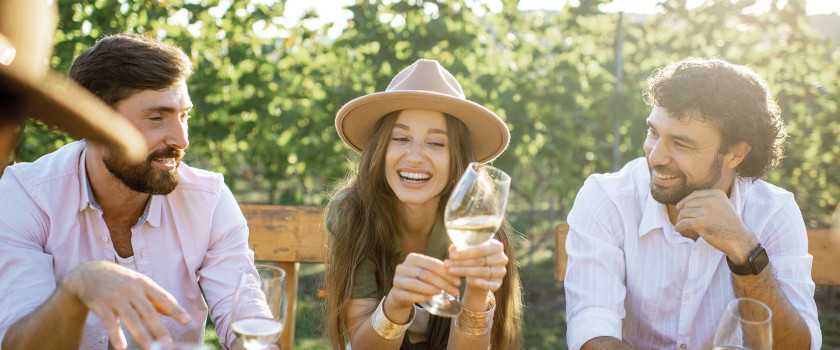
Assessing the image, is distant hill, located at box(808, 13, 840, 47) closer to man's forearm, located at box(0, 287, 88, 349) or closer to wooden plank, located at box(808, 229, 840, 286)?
wooden plank, located at box(808, 229, 840, 286)

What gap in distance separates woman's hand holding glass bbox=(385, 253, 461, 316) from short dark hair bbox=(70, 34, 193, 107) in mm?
1213

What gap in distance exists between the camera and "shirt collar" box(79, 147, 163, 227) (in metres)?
2.55

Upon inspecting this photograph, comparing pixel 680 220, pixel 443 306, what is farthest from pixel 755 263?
pixel 443 306

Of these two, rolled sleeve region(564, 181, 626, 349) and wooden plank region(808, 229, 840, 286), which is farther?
wooden plank region(808, 229, 840, 286)

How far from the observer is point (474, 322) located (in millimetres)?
2375

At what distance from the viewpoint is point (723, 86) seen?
286 cm

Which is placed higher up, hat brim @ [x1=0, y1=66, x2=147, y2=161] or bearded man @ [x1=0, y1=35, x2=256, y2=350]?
hat brim @ [x1=0, y1=66, x2=147, y2=161]

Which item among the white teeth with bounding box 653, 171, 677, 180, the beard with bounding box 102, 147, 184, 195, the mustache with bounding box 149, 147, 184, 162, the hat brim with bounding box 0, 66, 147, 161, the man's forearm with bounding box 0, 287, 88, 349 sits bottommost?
the man's forearm with bounding box 0, 287, 88, 349

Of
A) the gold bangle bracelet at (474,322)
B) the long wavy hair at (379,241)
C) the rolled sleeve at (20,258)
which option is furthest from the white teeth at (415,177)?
the rolled sleeve at (20,258)

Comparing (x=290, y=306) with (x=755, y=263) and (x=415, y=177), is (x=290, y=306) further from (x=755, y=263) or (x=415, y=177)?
(x=755, y=263)

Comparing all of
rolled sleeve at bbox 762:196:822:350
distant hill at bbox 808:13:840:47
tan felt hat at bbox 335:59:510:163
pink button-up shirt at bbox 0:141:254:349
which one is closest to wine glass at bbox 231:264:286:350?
pink button-up shirt at bbox 0:141:254:349

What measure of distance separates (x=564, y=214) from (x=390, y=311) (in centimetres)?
388

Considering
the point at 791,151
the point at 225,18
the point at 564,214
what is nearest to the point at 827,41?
the point at 791,151

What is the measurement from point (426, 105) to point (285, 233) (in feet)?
3.25
